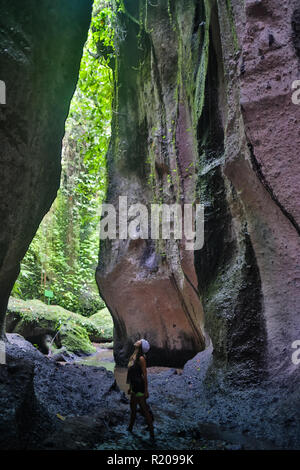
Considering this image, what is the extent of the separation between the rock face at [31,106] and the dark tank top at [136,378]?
2.36m

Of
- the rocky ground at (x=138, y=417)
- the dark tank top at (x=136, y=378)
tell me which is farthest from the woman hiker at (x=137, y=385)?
the rocky ground at (x=138, y=417)

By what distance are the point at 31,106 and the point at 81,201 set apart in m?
15.9

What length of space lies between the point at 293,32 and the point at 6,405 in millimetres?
4995

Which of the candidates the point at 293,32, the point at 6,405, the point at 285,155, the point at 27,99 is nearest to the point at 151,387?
the point at 6,405

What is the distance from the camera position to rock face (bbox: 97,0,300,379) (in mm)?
4348

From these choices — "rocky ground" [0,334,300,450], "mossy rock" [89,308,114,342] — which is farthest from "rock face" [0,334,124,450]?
"mossy rock" [89,308,114,342]

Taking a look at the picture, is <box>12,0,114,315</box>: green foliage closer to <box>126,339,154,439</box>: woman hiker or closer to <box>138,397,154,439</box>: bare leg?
<box>126,339,154,439</box>: woman hiker

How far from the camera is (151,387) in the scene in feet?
22.4

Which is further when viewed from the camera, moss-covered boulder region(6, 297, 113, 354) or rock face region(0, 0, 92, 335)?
moss-covered boulder region(6, 297, 113, 354)

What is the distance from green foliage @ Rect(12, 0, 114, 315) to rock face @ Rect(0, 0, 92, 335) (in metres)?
5.64

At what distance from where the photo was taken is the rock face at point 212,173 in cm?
435

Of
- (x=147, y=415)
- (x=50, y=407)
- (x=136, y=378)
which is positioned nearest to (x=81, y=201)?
(x=50, y=407)

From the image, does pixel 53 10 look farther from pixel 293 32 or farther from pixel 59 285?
pixel 59 285
